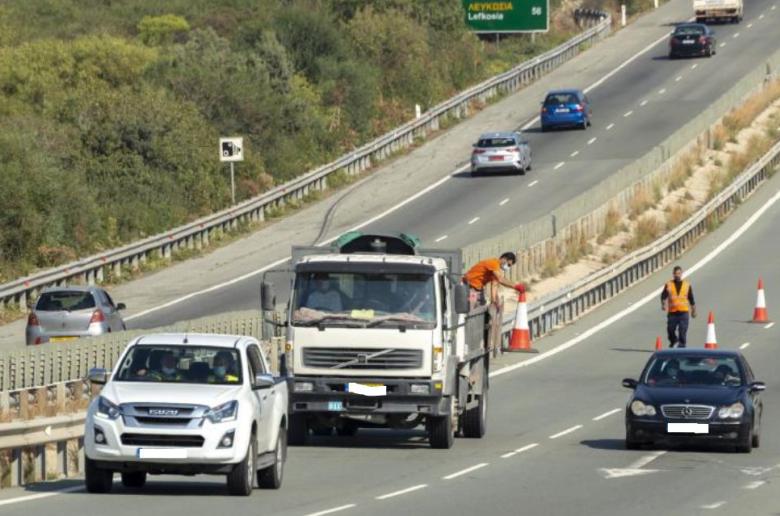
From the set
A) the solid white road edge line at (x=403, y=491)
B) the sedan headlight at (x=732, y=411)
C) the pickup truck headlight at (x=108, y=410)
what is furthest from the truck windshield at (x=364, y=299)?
the pickup truck headlight at (x=108, y=410)

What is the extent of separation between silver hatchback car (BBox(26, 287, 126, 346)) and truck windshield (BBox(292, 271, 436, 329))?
1134 centimetres

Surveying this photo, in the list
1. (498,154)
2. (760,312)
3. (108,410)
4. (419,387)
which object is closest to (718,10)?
(498,154)

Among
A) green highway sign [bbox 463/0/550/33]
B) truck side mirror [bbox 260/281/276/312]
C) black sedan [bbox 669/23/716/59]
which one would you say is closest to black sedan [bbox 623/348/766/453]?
truck side mirror [bbox 260/281/276/312]

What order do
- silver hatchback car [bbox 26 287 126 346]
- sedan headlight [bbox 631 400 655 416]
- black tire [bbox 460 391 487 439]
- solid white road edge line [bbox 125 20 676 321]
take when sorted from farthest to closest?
solid white road edge line [bbox 125 20 676 321], silver hatchback car [bbox 26 287 126 346], black tire [bbox 460 391 487 439], sedan headlight [bbox 631 400 655 416]

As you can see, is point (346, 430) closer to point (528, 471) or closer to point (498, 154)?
point (528, 471)

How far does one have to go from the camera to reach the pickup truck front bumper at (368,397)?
23094mm

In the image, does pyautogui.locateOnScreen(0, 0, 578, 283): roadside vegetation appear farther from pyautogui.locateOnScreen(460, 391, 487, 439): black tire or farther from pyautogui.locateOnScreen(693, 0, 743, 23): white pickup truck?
pyautogui.locateOnScreen(460, 391, 487, 439): black tire

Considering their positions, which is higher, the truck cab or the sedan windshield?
the truck cab

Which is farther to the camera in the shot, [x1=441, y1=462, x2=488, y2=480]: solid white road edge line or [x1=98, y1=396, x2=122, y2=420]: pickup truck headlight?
[x1=441, y1=462, x2=488, y2=480]: solid white road edge line

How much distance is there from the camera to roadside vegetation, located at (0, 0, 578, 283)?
5184 centimetres

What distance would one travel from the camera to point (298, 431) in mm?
24125

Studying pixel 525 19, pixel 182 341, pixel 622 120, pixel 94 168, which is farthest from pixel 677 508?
pixel 525 19

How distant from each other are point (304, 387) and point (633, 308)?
2157cm

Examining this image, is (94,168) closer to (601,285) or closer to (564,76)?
(601,285)
